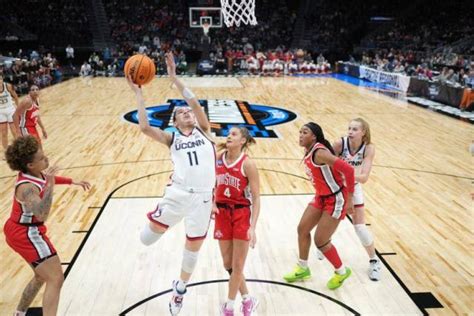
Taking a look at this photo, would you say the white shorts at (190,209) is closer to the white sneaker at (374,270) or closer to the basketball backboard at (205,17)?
the white sneaker at (374,270)

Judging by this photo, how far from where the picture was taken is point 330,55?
90.5 ft

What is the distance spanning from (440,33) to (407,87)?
36.2ft

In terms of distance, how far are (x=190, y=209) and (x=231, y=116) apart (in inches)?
371

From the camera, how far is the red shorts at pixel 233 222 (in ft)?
12.2

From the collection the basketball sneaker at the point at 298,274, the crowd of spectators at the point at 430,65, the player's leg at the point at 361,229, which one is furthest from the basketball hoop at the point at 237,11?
the basketball sneaker at the point at 298,274

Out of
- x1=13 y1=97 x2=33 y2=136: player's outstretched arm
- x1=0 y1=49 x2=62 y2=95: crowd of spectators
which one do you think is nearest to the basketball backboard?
x1=0 y1=49 x2=62 y2=95: crowd of spectators

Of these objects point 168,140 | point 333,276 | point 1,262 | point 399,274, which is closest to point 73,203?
point 1,262

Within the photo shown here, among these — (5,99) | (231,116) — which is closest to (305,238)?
A: (5,99)

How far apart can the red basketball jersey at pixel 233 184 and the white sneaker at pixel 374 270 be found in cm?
162

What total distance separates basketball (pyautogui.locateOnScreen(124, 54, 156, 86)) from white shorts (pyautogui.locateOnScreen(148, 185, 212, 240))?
44.9 inches

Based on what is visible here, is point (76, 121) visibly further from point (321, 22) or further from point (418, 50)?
point (321, 22)

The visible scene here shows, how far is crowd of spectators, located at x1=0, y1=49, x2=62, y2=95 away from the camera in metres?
17.3

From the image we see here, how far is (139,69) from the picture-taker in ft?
14.5

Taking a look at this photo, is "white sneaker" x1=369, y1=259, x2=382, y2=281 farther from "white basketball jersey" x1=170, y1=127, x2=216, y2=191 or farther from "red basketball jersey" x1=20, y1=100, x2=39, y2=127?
"red basketball jersey" x1=20, y1=100, x2=39, y2=127
